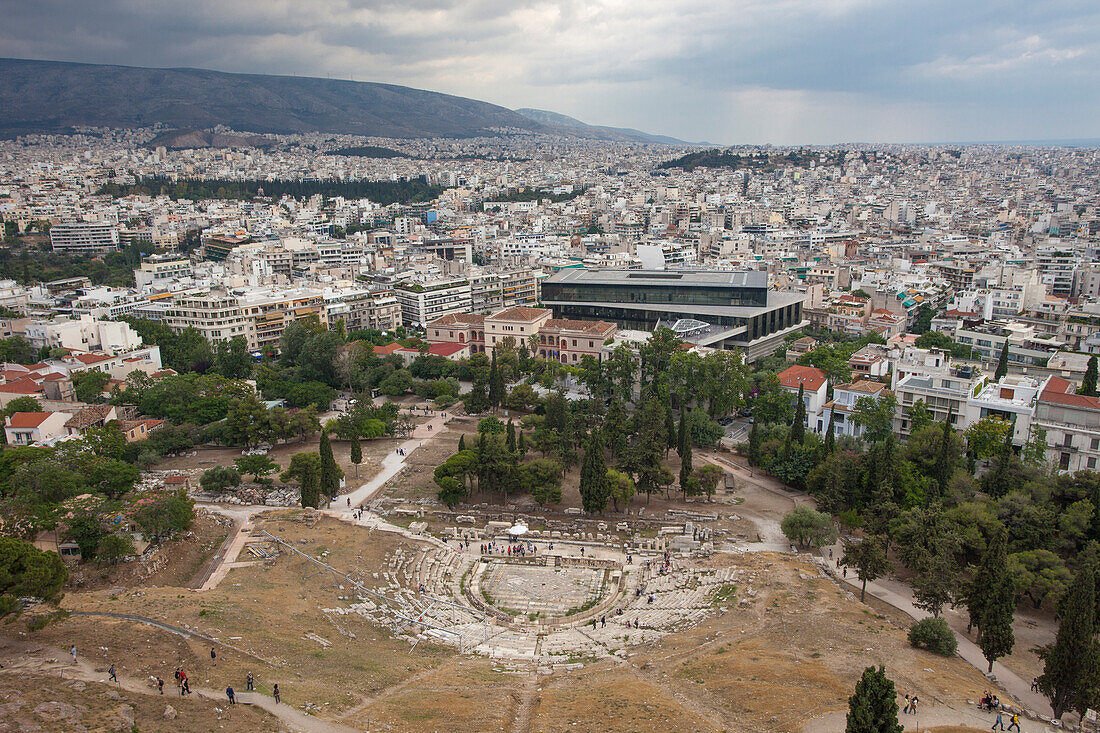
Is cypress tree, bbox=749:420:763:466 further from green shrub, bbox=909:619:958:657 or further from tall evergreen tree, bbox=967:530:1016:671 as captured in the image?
green shrub, bbox=909:619:958:657

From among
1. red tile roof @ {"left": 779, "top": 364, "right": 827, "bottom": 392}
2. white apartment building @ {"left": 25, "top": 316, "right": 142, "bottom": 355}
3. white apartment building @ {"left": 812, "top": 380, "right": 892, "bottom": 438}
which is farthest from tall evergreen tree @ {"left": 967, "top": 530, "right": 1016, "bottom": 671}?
white apartment building @ {"left": 25, "top": 316, "right": 142, "bottom": 355}

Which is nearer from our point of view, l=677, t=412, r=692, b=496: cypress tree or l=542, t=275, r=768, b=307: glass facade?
l=677, t=412, r=692, b=496: cypress tree

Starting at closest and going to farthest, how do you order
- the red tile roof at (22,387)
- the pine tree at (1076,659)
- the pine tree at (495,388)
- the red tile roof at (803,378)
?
1. the pine tree at (1076,659)
2. the red tile roof at (803,378)
3. the red tile roof at (22,387)
4. the pine tree at (495,388)

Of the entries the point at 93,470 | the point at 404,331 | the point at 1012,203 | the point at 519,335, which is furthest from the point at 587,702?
the point at 1012,203

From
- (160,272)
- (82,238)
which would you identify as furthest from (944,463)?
(82,238)

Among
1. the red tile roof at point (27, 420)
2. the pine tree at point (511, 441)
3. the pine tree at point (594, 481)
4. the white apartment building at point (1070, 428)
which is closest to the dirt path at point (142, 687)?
the pine tree at point (594, 481)

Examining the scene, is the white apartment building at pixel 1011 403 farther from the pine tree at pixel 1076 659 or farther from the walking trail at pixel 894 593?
the pine tree at pixel 1076 659
